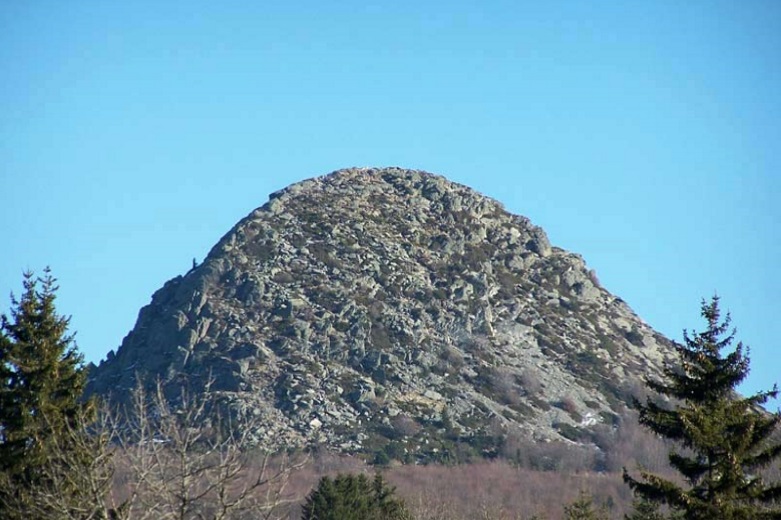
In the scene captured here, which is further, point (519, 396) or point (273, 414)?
point (519, 396)

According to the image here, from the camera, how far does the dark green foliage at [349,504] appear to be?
72.8 m

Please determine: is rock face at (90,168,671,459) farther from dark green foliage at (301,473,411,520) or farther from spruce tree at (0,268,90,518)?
spruce tree at (0,268,90,518)

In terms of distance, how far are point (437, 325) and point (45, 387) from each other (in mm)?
159121

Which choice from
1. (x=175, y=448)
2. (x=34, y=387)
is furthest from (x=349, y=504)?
(x=175, y=448)

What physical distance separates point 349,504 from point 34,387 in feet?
132

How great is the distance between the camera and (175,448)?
25.9 metres

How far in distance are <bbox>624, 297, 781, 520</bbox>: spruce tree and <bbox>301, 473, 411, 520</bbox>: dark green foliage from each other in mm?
39814

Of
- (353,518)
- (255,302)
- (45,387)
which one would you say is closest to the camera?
(45,387)

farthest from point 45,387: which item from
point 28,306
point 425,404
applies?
point 425,404

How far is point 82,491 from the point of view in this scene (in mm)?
26328

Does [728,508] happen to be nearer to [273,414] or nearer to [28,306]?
[28,306]

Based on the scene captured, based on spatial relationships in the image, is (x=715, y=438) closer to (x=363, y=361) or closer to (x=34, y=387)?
(x=34, y=387)

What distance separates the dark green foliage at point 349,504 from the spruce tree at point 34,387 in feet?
116

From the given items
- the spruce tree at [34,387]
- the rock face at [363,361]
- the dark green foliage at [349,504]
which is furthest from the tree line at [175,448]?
the rock face at [363,361]
